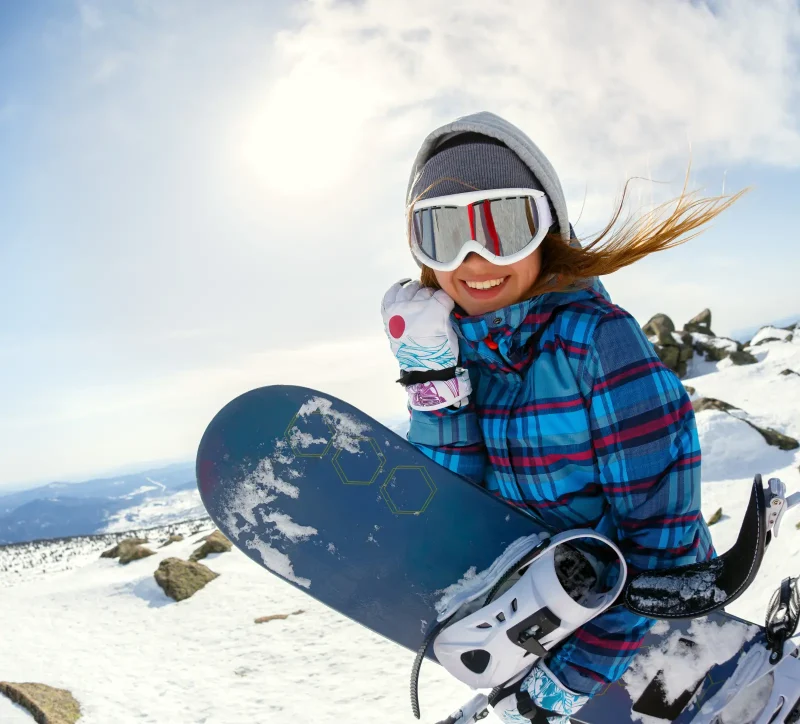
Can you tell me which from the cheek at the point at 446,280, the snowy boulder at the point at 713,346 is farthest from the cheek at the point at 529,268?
the snowy boulder at the point at 713,346

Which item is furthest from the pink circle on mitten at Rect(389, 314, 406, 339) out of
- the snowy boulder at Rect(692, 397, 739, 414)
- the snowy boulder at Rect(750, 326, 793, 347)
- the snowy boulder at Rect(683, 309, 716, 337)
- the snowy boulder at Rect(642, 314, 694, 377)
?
the snowy boulder at Rect(750, 326, 793, 347)

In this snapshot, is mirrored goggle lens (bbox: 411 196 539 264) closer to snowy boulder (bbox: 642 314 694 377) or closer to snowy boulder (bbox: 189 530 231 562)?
snowy boulder (bbox: 189 530 231 562)

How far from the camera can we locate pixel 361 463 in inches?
87.7

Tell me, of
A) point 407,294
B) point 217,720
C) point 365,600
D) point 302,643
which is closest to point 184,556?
point 302,643

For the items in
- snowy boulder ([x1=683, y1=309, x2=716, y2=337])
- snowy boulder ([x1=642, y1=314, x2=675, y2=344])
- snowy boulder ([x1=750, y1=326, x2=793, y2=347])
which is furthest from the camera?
snowy boulder ([x1=750, y1=326, x2=793, y2=347])

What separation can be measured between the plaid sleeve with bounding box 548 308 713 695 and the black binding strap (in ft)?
1.55

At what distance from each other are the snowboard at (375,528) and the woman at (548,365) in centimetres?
37

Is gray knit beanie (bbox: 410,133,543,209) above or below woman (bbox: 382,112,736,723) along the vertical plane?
above

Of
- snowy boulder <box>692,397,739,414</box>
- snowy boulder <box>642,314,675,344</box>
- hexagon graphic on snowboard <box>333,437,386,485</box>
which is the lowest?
snowy boulder <box>692,397,739,414</box>

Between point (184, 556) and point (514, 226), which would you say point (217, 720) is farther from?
point (184, 556)

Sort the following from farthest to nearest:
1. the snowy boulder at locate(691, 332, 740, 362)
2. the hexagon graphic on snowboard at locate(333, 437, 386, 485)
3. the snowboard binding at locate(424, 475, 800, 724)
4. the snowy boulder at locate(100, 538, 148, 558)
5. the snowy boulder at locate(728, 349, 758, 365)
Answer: the snowy boulder at locate(691, 332, 740, 362) → the snowy boulder at locate(728, 349, 758, 365) → the snowy boulder at locate(100, 538, 148, 558) → the hexagon graphic on snowboard at locate(333, 437, 386, 485) → the snowboard binding at locate(424, 475, 800, 724)

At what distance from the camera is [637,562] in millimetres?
1430

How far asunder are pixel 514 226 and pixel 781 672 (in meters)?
1.86

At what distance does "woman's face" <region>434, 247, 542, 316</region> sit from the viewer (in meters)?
1.63
